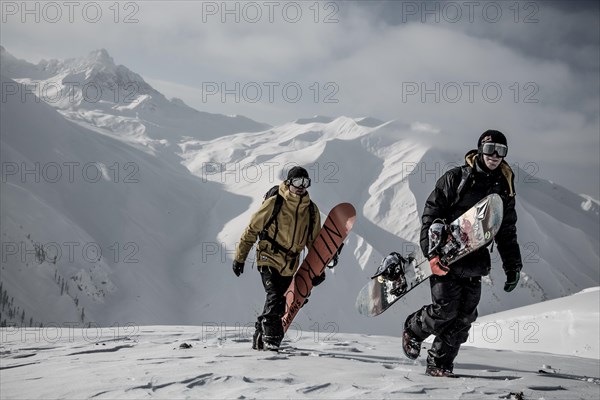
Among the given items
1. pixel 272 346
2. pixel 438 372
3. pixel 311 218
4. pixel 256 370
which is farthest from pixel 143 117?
pixel 438 372

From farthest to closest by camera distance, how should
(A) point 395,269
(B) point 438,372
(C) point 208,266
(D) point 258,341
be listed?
1. (C) point 208,266
2. (D) point 258,341
3. (A) point 395,269
4. (B) point 438,372

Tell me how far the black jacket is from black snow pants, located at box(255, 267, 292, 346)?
2.34 metres

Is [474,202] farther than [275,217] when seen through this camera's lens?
No

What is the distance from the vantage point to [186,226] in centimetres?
8444

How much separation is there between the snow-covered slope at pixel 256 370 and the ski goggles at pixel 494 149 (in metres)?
2.34

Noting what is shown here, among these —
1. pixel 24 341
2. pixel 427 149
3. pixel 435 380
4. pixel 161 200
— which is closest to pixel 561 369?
pixel 435 380

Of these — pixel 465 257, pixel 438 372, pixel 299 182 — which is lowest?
pixel 438 372

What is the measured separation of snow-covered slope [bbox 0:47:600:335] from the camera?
207 ft

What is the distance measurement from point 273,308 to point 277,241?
95 cm

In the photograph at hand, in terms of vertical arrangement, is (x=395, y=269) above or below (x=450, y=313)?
above

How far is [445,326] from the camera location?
534 cm

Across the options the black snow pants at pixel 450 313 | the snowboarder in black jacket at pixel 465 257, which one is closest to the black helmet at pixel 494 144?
the snowboarder in black jacket at pixel 465 257

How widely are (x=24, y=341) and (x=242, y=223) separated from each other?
231 ft

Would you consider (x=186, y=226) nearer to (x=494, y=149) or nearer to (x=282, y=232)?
(x=282, y=232)
